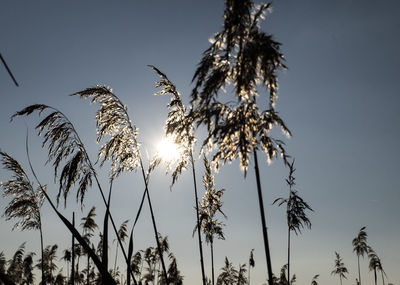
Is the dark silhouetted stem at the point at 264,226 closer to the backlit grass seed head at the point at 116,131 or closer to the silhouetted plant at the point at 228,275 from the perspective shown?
the backlit grass seed head at the point at 116,131

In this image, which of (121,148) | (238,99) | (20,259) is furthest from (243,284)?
(238,99)

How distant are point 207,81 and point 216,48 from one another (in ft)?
2.08

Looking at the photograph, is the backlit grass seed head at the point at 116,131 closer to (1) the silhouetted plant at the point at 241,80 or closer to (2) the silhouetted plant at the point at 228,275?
(1) the silhouetted plant at the point at 241,80

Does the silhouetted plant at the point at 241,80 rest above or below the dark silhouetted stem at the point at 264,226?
above

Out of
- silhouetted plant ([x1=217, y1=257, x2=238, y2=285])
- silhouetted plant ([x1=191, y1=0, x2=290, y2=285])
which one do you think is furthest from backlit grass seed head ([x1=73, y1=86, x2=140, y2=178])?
silhouetted plant ([x1=217, y1=257, x2=238, y2=285])

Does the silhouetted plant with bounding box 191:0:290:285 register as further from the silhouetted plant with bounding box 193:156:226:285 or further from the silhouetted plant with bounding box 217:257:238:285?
the silhouetted plant with bounding box 217:257:238:285

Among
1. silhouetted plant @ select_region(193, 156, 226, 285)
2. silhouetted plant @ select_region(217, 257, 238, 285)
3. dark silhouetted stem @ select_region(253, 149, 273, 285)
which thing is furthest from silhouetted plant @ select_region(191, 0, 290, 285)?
silhouetted plant @ select_region(217, 257, 238, 285)

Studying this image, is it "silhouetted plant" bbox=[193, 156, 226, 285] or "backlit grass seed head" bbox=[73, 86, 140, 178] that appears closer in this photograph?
"backlit grass seed head" bbox=[73, 86, 140, 178]

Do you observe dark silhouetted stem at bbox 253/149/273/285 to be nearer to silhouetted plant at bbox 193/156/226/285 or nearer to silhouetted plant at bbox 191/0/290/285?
silhouetted plant at bbox 191/0/290/285

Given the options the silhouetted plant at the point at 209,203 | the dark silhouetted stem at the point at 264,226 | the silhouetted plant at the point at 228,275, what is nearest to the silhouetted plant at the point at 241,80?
the dark silhouetted stem at the point at 264,226

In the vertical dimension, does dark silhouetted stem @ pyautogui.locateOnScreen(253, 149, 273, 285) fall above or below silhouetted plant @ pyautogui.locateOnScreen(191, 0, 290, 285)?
below

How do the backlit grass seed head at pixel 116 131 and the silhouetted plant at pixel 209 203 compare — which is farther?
the silhouetted plant at pixel 209 203

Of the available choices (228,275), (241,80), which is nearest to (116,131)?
(241,80)

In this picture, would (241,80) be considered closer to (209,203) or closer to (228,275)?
(209,203)
